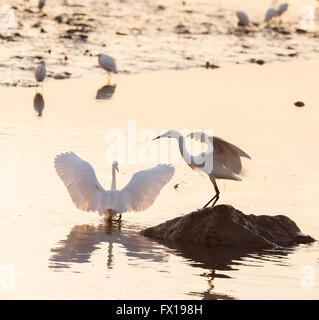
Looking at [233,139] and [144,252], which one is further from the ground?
[233,139]

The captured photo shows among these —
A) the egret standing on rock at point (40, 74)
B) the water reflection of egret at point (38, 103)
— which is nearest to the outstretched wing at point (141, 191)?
the water reflection of egret at point (38, 103)

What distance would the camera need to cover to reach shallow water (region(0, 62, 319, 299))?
983 cm

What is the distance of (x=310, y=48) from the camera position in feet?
100

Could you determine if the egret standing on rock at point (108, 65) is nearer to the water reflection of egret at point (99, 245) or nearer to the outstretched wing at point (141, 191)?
the outstretched wing at point (141, 191)

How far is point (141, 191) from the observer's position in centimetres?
1216

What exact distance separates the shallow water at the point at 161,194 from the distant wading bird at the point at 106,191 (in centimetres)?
24

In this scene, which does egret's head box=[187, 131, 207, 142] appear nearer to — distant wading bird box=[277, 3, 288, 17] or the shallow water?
the shallow water

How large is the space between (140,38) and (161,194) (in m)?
16.7

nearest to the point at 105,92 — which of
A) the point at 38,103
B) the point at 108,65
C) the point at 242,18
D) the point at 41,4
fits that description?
the point at 108,65

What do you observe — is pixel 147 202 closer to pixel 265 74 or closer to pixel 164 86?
pixel 164 86

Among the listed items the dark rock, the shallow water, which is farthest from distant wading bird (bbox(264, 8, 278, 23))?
the dark rock

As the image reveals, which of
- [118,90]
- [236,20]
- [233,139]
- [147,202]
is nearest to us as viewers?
[147,202]
